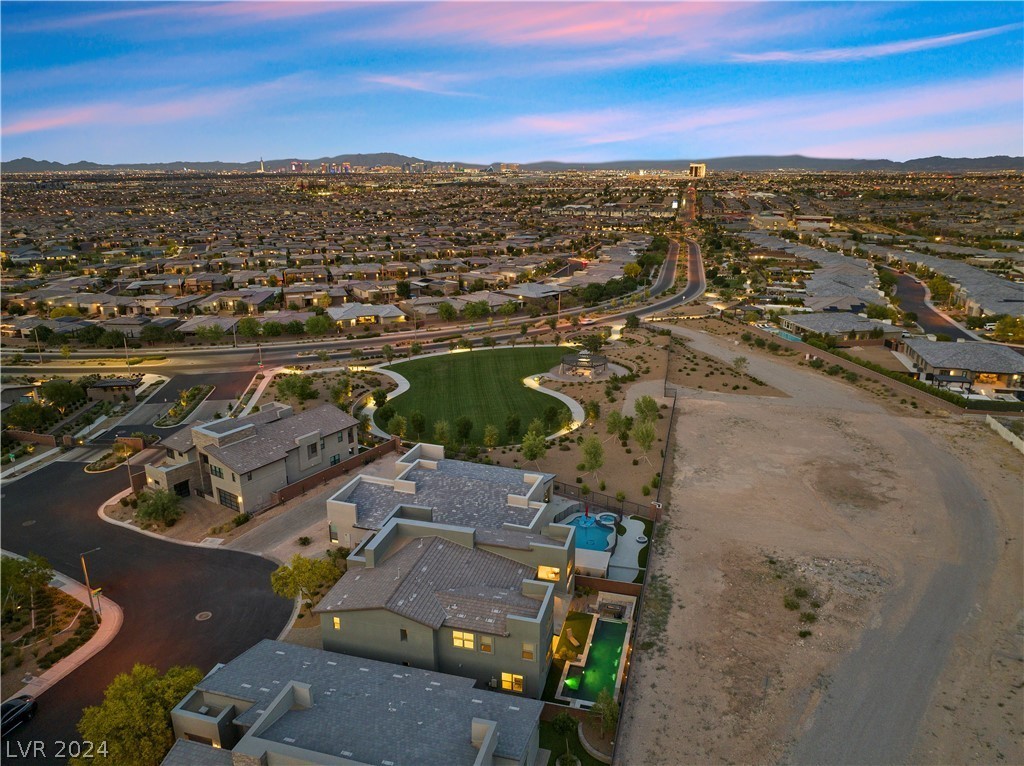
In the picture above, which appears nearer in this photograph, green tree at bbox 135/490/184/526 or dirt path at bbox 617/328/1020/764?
dirt path at bbox 617/328/1020/764

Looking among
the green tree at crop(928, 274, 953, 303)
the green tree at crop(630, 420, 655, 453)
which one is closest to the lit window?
the green tree at crop(630, 420, 655, 453)

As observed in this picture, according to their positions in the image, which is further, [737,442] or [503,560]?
[737,442]

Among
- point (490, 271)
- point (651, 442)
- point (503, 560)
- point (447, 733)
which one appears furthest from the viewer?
point (490, 271)

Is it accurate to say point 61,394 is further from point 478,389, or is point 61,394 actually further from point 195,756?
point 195,756

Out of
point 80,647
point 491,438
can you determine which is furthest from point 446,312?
point 80,647

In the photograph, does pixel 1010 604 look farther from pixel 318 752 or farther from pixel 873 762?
pixel 318 752

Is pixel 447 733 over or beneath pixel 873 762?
over

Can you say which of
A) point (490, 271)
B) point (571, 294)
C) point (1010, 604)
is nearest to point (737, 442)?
point (1010, 604)

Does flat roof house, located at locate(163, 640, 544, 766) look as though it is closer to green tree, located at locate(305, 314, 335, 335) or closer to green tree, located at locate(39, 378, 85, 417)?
green tree, located at locate(39, 378, 85, 417)
